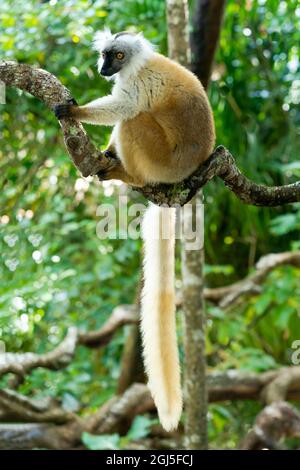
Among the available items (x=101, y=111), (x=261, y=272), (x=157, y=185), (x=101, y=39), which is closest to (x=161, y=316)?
(x=157, y=185)

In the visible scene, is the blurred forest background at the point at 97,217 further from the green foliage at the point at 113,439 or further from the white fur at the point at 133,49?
the white fur at the point at 133,49

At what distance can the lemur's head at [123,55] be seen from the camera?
3521 millimetres

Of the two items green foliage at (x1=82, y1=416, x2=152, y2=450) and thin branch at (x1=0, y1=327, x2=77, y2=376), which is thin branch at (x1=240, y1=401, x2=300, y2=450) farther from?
thin branch at (x1=0, y1=327, x2=77, y2=376)

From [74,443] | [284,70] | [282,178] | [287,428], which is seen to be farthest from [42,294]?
[284,70]

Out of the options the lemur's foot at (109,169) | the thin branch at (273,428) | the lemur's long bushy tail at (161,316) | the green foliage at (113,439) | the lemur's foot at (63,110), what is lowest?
the thin branch at (273,428)

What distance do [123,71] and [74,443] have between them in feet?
9.79

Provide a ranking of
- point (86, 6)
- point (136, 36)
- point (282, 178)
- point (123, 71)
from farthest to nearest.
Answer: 1. point (282, 178)
2. point (86, 6)
3. point (136, 36)
4. point (123, 71)

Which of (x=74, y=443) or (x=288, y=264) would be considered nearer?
(x=74, y=443)

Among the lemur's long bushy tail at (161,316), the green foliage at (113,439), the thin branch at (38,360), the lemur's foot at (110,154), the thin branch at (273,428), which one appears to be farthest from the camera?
the thin branch at (273,428)

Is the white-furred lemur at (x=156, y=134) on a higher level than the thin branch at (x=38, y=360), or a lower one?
higher

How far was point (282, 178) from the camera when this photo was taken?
23.1 feet

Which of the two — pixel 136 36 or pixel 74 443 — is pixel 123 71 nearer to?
pixel 136 36

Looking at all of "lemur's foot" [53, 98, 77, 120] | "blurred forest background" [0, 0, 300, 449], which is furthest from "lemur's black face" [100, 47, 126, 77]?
"blurred forest background" [0, 0, 300, 449]

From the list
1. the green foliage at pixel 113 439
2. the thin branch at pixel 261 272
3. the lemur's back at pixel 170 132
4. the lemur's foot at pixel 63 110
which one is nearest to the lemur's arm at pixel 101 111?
the lemur's foot at pixel 63 110
